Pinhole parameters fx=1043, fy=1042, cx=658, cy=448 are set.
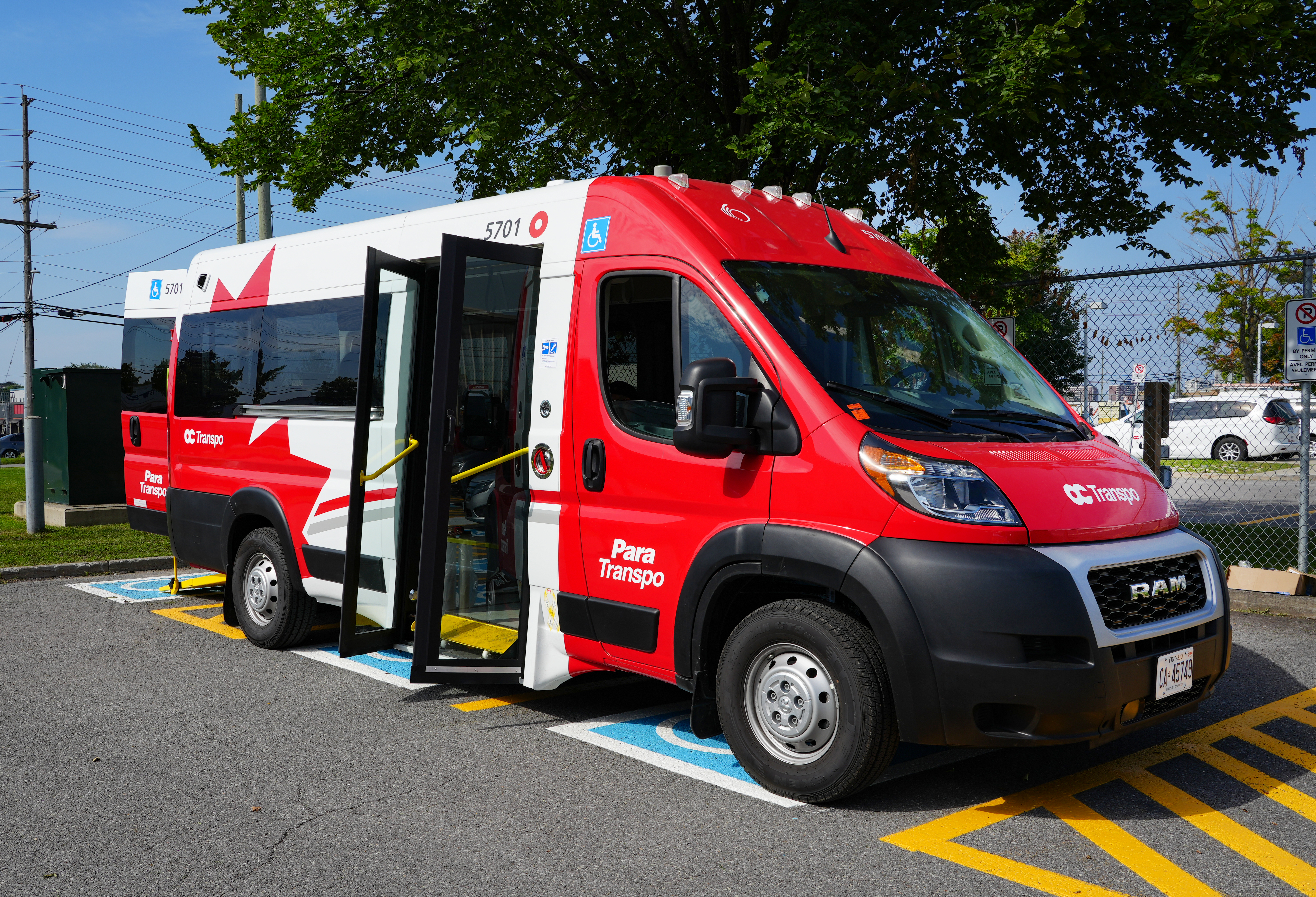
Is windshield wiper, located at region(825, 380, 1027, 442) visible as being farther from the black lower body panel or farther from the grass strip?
the grass strip

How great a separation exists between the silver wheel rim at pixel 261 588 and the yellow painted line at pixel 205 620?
0.81ft

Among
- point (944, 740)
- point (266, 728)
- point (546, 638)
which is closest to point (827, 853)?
point (944, 740)

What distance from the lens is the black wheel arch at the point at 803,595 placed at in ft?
12.0

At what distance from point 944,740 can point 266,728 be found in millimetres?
3242

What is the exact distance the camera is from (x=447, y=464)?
5059 millimetres

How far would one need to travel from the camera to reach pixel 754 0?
11875 mm

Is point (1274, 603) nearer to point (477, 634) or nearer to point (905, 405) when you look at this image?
point (905, 405)

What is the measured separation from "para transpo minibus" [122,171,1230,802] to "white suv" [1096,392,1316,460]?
1932 centimetres

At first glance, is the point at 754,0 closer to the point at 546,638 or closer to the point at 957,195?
the point at 957,195

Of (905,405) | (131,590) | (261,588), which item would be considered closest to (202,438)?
(261,588)

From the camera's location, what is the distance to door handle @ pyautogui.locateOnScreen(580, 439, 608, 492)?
4684mm

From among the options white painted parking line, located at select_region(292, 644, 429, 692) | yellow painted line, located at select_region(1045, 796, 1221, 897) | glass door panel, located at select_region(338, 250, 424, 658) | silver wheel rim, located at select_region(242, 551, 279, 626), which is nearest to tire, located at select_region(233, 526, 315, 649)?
silver wheel rim, located at select_region(242, 551, 279, 626)

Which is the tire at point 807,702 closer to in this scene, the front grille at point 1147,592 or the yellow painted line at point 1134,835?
the yellow painted line at point 1134,835

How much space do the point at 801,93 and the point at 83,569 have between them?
7.98 metres
